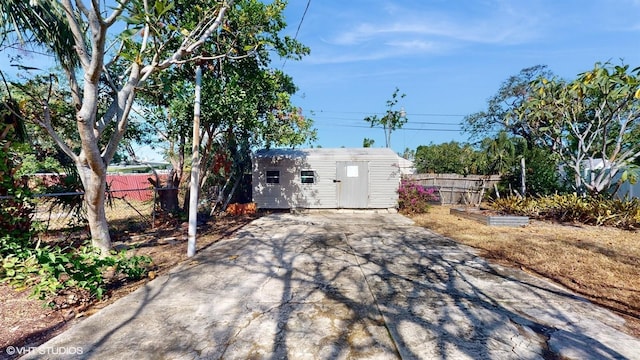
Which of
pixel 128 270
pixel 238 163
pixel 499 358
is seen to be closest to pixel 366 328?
pixel 499 358

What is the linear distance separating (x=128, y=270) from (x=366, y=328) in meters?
3.12

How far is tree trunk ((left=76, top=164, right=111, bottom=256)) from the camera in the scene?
3834mm

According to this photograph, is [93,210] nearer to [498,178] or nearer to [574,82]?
[574,82]

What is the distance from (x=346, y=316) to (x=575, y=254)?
4.51m

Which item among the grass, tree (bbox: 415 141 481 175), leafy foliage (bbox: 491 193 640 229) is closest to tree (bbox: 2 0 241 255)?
the grass

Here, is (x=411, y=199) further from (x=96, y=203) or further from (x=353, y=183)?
(x=96, y=203)

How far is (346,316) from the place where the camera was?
2.61 meters

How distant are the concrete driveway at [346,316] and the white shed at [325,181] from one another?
19.4ft

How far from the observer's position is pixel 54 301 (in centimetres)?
274

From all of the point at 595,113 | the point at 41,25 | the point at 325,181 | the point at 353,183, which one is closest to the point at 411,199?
the point at 353,183

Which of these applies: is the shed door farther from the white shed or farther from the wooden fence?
the wooden fence

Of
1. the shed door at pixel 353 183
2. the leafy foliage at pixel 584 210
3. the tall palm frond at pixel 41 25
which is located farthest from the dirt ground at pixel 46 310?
the leafy foliage at pixel 584 210

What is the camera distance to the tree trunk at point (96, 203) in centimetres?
383

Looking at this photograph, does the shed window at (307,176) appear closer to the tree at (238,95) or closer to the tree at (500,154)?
the tree at (238,95)
